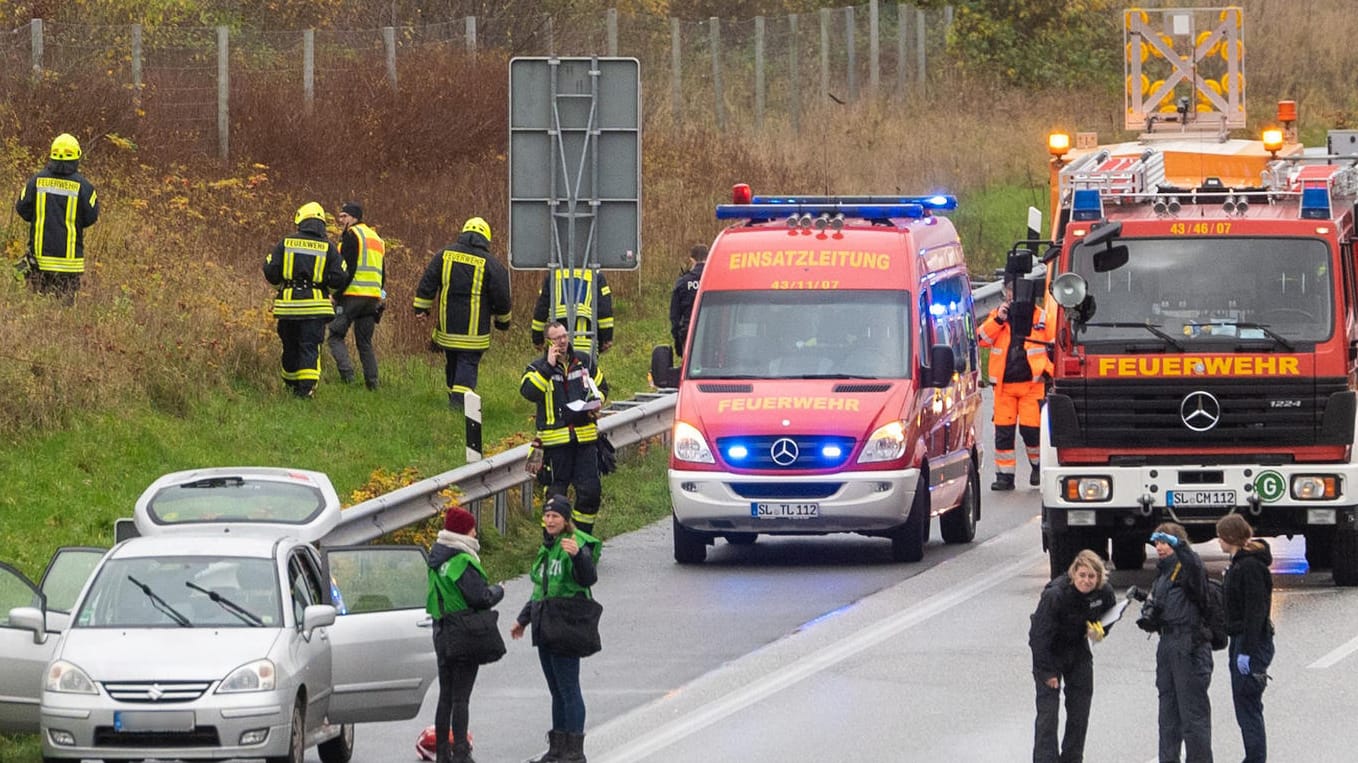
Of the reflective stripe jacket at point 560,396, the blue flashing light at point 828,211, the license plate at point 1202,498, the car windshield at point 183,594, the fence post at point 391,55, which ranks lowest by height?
the car windshield at point 183,594

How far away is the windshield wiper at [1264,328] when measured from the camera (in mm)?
17422

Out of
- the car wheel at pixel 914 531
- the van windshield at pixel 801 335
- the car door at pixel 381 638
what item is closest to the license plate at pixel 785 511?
the car wheel at pixel 914 531

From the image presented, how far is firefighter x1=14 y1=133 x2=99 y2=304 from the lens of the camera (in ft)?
73.0

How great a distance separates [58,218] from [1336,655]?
11831 millimetres

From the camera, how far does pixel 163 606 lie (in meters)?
12.6

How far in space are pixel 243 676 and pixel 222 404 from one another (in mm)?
10101

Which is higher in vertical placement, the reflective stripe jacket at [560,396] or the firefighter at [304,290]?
the firefighter at [304,290]

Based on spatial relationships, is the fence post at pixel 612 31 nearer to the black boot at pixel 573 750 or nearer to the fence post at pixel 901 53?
the fence post at pixel 901 53

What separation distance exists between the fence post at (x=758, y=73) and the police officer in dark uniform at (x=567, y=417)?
19377 millimetres

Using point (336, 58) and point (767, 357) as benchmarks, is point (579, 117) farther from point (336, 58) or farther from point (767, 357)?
point (336, 58)

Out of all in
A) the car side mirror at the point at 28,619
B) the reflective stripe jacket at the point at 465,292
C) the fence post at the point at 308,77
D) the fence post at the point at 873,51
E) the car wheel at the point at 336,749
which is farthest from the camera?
the fence post at the point at 873,51

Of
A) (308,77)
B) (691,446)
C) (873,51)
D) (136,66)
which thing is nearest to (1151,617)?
(691,446)

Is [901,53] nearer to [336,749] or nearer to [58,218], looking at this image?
[58,218]

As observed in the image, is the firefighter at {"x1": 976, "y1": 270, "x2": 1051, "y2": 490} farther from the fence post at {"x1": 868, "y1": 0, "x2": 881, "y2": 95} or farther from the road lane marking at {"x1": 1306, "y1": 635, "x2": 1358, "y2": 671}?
the fence post at {"x1": 868, "y1": 0, "x2": 881, "y2": 95}
